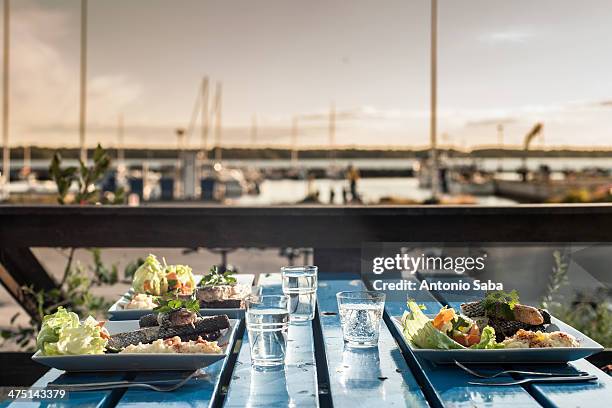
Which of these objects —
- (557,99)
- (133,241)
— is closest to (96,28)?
(557,99)

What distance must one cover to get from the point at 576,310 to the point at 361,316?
92.2 inches

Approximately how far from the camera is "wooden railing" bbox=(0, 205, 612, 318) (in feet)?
10.9

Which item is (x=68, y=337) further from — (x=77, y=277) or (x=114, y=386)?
(x=77, y=277)

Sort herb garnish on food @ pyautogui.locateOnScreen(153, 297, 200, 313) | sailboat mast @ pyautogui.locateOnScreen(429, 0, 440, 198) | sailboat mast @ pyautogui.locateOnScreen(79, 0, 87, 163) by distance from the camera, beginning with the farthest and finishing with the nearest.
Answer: sailboat mast @ pyautogui.locateOnScreen(79, 0, 87, 163), sailboat mast @ pyautogui.locateOnScreen(429, 0, 440, 198), herb garnish on food @ pyautogui.locateOnScreen(153, 297, 200, 313)

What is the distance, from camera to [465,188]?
105ft

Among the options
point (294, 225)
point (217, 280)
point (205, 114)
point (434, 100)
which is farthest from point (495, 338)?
point (205, 114)

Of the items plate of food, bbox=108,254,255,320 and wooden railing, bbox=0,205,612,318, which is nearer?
plate of food, bbox=108,254,255,320

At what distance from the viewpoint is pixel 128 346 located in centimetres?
161

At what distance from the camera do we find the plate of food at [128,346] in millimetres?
1507

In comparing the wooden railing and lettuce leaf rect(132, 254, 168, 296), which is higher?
the wooden railing

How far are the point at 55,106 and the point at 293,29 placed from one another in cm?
→ 949

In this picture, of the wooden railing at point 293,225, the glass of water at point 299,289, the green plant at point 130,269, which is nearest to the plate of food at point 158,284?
the glass of water at point 299,289

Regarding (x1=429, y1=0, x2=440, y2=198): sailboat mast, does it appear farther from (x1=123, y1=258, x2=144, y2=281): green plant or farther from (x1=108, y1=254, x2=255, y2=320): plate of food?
(x1=108, y1=254, x2=255, y2=320): plate of food

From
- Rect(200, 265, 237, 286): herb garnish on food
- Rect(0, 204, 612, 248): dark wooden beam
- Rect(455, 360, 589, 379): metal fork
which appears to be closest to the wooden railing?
Rect(0, 204, 612, 248): dark wooden beam
